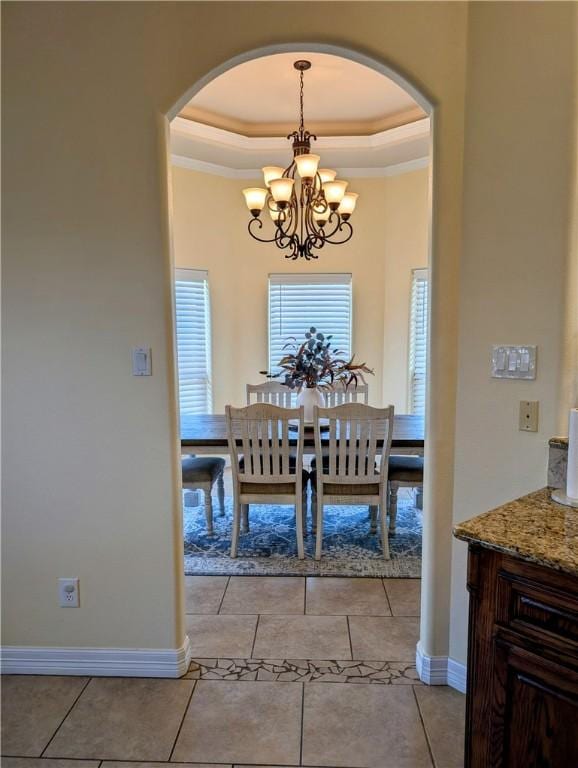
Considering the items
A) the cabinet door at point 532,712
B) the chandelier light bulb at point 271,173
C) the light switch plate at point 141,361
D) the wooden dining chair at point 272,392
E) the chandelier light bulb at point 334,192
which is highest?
the chandelier light bulb at point 271,173

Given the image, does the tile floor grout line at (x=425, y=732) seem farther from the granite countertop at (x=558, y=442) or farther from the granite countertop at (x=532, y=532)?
the granite countertop at (x=558, y=442)

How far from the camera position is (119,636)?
2.26m

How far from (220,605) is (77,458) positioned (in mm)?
1222

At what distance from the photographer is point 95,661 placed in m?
2.27

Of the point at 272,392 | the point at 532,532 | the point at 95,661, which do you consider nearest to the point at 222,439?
the point at 272,392

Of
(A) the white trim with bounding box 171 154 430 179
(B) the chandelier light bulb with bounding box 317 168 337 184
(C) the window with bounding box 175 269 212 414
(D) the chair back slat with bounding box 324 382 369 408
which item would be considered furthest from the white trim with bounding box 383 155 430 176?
(D) the chair back slat with bounding box 324 382 369 408

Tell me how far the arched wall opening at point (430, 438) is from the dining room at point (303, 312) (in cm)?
67

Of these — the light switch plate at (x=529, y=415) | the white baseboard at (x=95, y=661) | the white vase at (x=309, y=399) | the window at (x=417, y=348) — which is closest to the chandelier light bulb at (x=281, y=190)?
the white vase at (x=309, y=399)

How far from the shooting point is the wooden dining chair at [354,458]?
3174mm

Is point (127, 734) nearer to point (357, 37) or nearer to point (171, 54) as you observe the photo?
point (171, 54)

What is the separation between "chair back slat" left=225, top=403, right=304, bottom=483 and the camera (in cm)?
319

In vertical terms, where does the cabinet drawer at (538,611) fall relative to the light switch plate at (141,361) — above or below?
below

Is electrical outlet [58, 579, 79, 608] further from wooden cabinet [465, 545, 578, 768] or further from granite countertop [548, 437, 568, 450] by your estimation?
granite countertop [548, 437, 568, 450]

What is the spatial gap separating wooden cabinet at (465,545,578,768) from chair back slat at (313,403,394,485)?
5.83 ft
